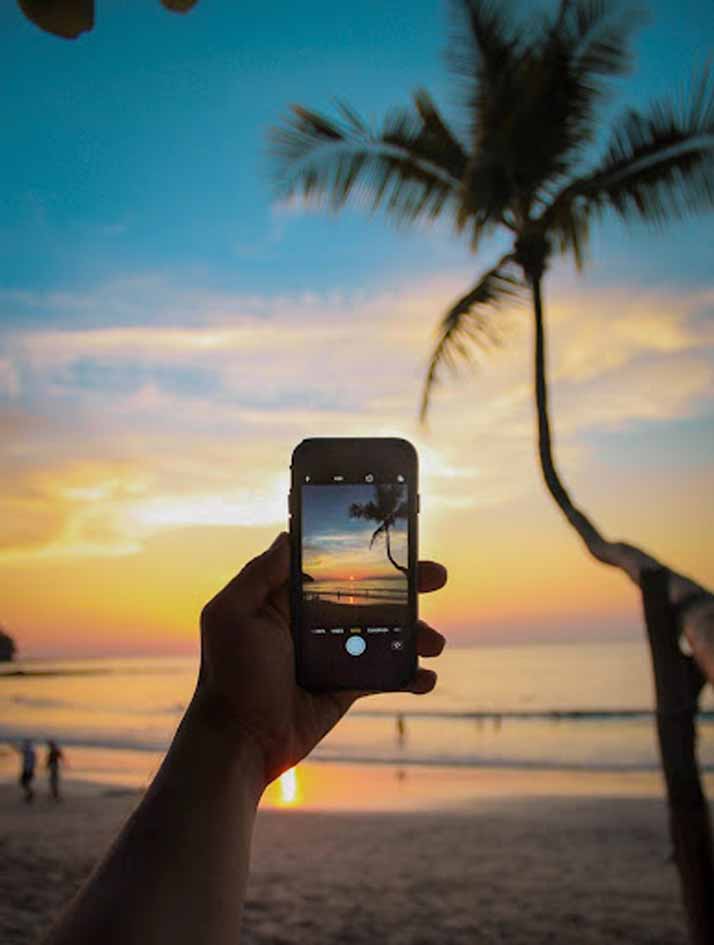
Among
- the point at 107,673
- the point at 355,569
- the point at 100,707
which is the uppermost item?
the point at 355,569

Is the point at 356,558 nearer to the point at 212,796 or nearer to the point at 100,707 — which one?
the point at 212,796

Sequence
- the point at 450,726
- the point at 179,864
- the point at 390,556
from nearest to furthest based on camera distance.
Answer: the point at 179,864 → the point at 390,556 → the point at 450,726

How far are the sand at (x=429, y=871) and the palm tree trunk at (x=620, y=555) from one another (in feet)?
19.9

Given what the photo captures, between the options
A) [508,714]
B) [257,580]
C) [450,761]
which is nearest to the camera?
[257,580]

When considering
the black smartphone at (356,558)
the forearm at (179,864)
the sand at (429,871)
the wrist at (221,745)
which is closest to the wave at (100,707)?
the sand at (429,871)

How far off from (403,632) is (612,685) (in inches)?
2313

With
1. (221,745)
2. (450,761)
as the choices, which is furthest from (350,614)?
(450,761)

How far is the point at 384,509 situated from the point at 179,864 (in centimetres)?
128

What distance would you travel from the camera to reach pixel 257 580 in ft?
5.68

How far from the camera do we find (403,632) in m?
2.16

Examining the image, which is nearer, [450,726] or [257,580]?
[257,580]

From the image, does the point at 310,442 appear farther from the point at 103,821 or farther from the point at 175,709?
the point at 175,709

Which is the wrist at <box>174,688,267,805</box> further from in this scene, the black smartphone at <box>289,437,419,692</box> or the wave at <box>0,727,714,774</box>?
the wave at <box>0,727,714,774</box>

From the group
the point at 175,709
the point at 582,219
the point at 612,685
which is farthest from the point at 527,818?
the point at 612,685
